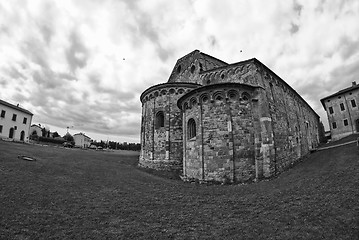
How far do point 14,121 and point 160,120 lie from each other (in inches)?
1358

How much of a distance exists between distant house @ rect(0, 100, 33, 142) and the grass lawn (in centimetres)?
2963

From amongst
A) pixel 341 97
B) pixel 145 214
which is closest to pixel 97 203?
pixel 145 214

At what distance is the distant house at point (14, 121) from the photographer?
33.5 metres

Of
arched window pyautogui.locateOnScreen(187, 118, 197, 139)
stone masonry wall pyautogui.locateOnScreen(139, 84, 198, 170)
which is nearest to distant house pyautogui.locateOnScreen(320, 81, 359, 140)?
stone masonry wall pyautogui.locateOnScreen(139, 84, 198, 170)

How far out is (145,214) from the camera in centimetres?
829

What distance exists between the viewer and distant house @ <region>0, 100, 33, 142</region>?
3350cm

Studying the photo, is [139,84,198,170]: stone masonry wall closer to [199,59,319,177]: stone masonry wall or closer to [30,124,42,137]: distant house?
[199,59,319,177]: stone masonry wall

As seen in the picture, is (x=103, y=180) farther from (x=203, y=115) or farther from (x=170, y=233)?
(x=203, y=115)

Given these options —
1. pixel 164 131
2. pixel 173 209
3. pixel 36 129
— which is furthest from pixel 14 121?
pixel 173 209

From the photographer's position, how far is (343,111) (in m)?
33.1

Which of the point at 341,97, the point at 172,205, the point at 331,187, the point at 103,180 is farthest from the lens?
the point at 341,97

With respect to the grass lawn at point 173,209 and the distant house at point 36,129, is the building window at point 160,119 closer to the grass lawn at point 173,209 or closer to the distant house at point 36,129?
the grass lawn at point 173,209

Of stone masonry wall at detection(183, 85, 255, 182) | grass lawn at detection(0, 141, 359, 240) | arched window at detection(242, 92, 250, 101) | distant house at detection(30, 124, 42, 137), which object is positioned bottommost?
grass lawn at detection(0, 141, 359, 240)

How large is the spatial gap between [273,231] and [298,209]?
2201 mm
